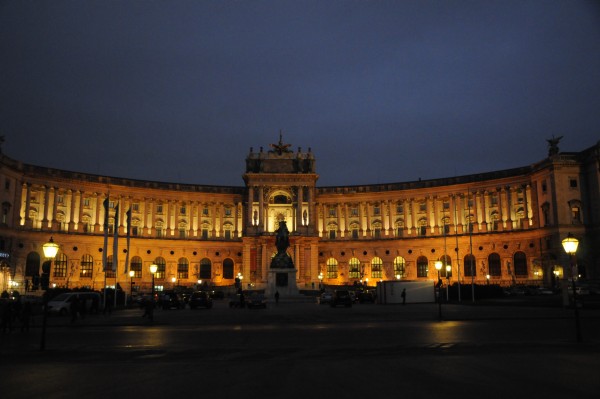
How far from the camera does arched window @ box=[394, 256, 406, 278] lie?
344 ft

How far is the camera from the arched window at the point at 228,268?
10719 cm

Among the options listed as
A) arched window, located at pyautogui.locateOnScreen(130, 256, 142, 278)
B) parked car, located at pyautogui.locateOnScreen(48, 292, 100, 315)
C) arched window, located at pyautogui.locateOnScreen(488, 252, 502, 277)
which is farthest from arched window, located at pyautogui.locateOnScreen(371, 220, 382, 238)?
parked car, located at pyautogui.locateOnScreen(48, 292, 100, 315)

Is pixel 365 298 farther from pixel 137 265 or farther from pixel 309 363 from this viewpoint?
pixel 137 265

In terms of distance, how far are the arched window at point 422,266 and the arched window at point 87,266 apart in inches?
2382

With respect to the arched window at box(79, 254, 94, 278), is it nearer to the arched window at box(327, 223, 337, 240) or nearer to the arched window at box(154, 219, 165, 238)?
the arched window at box(154, 219, 165, 238)

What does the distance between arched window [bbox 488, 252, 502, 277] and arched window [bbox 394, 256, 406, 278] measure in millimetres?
16735

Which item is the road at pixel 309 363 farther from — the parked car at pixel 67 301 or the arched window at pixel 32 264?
the arched window at pixel 32 264

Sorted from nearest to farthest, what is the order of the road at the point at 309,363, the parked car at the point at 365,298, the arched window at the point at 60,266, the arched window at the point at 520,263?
the road at the point at 309,363, the parked car at the point at 365,298, the arched window at the point at 520,263, the arched window at the point at 60,266

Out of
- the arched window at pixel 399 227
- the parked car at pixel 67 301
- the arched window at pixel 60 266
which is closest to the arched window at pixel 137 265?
the arched window at pixel 60 266

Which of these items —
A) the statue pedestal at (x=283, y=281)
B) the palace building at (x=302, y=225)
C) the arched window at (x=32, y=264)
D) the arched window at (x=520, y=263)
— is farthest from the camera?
the arched window at (x=520, y=263)

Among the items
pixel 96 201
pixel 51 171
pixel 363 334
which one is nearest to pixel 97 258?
pixel 96 201

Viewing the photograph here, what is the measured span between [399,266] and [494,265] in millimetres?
18602

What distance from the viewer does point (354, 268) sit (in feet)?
354

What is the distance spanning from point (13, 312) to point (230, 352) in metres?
17.0
